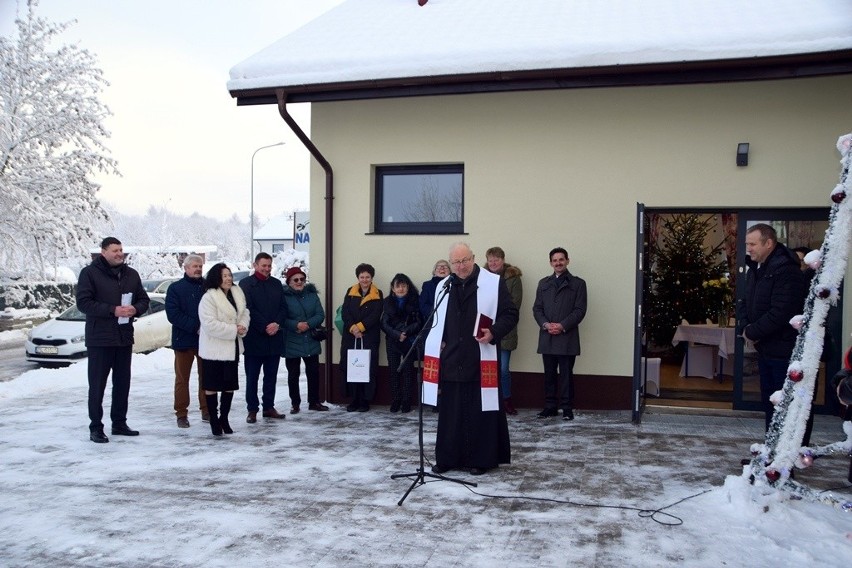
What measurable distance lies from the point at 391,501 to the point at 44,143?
19087 mm

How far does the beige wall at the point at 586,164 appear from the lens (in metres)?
8.61

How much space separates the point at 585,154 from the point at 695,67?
64.4 inches

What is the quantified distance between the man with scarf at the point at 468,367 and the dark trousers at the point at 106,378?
336 cm

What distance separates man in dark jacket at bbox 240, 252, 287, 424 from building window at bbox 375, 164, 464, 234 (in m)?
1.82

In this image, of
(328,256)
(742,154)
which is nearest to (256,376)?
(328,256)

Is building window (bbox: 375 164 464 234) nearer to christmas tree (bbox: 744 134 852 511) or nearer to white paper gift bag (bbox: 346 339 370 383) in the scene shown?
white paper gift bag (bbox: 346 339 370 383)

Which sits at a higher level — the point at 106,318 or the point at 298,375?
the point at 106,318

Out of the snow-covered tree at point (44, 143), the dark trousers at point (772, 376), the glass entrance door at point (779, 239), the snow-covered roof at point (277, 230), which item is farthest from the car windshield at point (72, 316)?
the snow-covered roof at point (277, 230)

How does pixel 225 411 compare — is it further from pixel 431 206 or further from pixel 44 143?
pixel 44 143

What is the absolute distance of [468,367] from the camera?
6645 mm

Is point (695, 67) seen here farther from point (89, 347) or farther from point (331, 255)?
point (89, 347)

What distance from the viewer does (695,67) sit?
7.91m

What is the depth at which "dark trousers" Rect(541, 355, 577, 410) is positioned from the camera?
8.76 metres

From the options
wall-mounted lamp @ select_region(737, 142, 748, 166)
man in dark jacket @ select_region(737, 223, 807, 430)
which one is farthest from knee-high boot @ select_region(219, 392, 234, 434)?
→ wall-mounted lamp @ select_region(737, 142, 748, 166)
